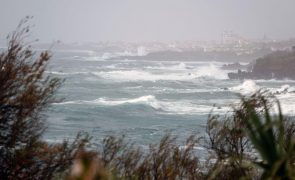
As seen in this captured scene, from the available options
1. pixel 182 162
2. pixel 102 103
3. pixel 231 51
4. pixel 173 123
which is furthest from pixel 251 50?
pixel 182 162

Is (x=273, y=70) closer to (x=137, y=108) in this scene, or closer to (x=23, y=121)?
(x=137, y=108)

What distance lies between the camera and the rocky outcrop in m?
93.1

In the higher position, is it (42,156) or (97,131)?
(42,156)

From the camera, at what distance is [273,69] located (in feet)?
317

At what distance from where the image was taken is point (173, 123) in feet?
144

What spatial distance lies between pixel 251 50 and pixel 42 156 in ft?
586

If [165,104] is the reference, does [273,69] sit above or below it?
above

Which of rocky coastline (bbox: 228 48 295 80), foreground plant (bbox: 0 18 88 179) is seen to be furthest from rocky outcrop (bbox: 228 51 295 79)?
foreground plant (bbox: 0 18 88 179)

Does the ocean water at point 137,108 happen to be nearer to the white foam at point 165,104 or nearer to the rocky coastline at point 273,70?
the white foam at point 165,104

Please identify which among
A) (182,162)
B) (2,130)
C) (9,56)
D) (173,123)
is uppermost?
(9,56)

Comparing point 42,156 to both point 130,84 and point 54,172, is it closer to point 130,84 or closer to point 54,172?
point 54,172

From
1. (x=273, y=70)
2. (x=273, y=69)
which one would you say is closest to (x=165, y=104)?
(x=273, y=70)

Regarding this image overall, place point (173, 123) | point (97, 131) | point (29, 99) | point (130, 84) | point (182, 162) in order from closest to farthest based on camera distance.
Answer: point (29, 99)
point (182, 162)
point (97, 131)
point (173, 123)
point (130, 84)

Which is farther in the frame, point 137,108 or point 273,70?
point 273,70
